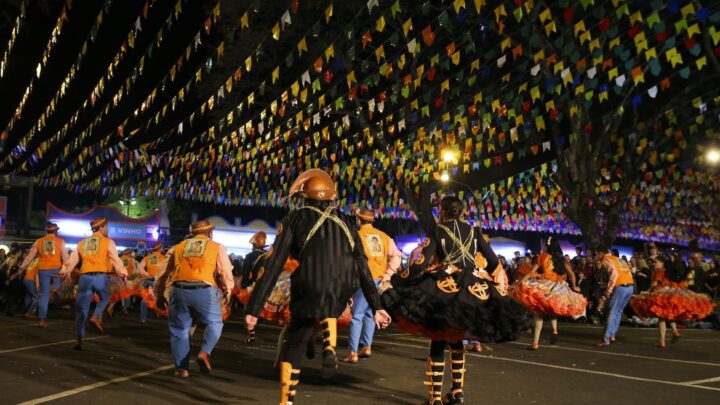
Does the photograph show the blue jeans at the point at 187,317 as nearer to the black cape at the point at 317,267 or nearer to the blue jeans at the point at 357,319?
the blue jeans at the point at 357,319

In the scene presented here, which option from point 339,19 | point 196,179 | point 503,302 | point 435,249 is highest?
point 339,19

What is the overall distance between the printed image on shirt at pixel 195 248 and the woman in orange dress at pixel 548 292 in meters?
6.04

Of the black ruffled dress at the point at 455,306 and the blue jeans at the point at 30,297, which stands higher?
the black ruffled dress at the point at 455,306

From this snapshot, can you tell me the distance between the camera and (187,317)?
7.99m

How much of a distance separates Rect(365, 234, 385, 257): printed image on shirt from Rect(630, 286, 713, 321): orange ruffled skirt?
5826 millimetres

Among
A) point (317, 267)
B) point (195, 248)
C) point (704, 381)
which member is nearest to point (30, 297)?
point (195, 248)

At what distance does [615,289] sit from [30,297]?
14.3 m

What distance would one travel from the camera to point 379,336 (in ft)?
45.3

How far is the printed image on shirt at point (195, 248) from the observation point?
26.8ft

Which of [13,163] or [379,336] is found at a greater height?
[13,163]

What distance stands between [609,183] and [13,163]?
1106 inches

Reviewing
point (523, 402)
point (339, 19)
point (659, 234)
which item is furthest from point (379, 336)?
point (659, 234)

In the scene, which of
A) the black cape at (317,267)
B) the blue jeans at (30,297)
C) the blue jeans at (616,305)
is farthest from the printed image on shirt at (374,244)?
the blue jeans at (30,297)

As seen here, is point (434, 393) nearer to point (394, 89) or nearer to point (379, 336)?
point (379, 336)
